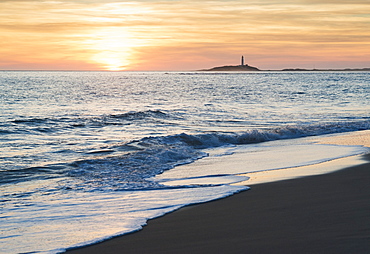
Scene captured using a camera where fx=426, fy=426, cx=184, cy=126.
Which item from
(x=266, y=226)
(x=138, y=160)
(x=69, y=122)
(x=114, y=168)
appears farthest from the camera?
(x=69, y=122)

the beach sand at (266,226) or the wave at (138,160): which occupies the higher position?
the beach sand at (266,226)

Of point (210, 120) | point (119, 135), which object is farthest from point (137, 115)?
point (119, 135)

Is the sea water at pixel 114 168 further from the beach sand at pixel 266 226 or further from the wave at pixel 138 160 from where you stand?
the beach sand at pixel 266 226

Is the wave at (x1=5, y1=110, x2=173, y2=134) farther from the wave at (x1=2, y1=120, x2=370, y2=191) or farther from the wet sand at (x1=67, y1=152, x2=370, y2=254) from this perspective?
the wet sand at (x1=67, y1=152, x2=370, y2=254)

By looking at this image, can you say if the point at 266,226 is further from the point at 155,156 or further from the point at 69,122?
the point at 69,122

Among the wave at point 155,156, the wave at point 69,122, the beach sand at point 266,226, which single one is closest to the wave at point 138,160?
the wave at point 155,156

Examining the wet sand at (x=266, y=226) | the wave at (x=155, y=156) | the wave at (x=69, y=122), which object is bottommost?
the wave at (x=155, y=156)

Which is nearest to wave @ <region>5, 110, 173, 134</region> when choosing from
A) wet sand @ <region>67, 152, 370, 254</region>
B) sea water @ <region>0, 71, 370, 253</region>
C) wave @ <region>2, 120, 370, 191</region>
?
sea water @ <region>0, 71, 370, 253</region>

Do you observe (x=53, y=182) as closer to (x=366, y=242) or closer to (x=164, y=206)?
(x=164, y=206)

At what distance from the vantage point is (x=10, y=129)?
15.1 metres

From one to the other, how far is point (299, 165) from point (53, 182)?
466cm

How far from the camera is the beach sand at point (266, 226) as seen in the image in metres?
3.89

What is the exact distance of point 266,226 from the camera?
14.6ft

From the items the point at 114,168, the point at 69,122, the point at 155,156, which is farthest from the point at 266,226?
the point at 69,122
